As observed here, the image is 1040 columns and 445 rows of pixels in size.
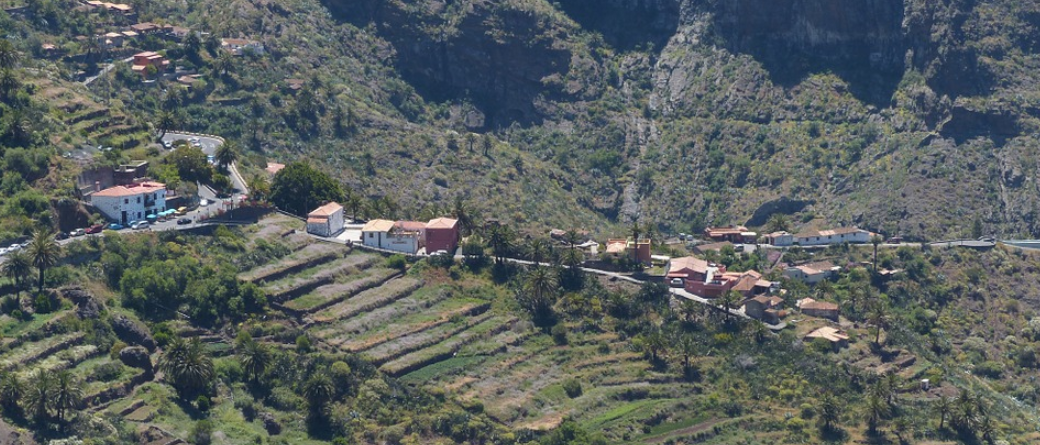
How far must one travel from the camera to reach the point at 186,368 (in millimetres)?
140375

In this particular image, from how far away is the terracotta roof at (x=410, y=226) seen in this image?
17062 centimetres

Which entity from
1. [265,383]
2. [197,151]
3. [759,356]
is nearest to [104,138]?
[197,151]

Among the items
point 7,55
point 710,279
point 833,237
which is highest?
point 7,55

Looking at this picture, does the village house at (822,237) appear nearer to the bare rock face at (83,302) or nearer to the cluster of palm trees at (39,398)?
the bare rock face at (83,302)

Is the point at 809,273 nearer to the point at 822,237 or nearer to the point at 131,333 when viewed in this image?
the point at 822,237

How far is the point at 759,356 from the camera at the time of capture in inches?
6324

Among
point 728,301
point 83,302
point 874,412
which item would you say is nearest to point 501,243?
point 728,301

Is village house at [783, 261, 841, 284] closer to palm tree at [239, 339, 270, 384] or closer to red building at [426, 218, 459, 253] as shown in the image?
red building at [426, 218, 459, 253]

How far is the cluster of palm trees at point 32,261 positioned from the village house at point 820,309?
6106 centimetres

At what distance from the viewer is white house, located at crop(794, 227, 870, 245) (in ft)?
638

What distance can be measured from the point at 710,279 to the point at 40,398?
Answer: 201 feet

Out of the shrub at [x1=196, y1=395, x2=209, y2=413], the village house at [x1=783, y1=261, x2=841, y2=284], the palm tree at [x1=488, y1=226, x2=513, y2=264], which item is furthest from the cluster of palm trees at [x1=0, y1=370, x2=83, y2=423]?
the village house at [x1=783, y1=261, x2=841, y2=284]

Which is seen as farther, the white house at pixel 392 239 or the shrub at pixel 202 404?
the white house at pixel 392 239

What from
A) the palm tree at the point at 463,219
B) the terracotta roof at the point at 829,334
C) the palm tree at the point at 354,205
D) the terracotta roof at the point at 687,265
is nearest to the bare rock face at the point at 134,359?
the palm tree at the point at 354,205
